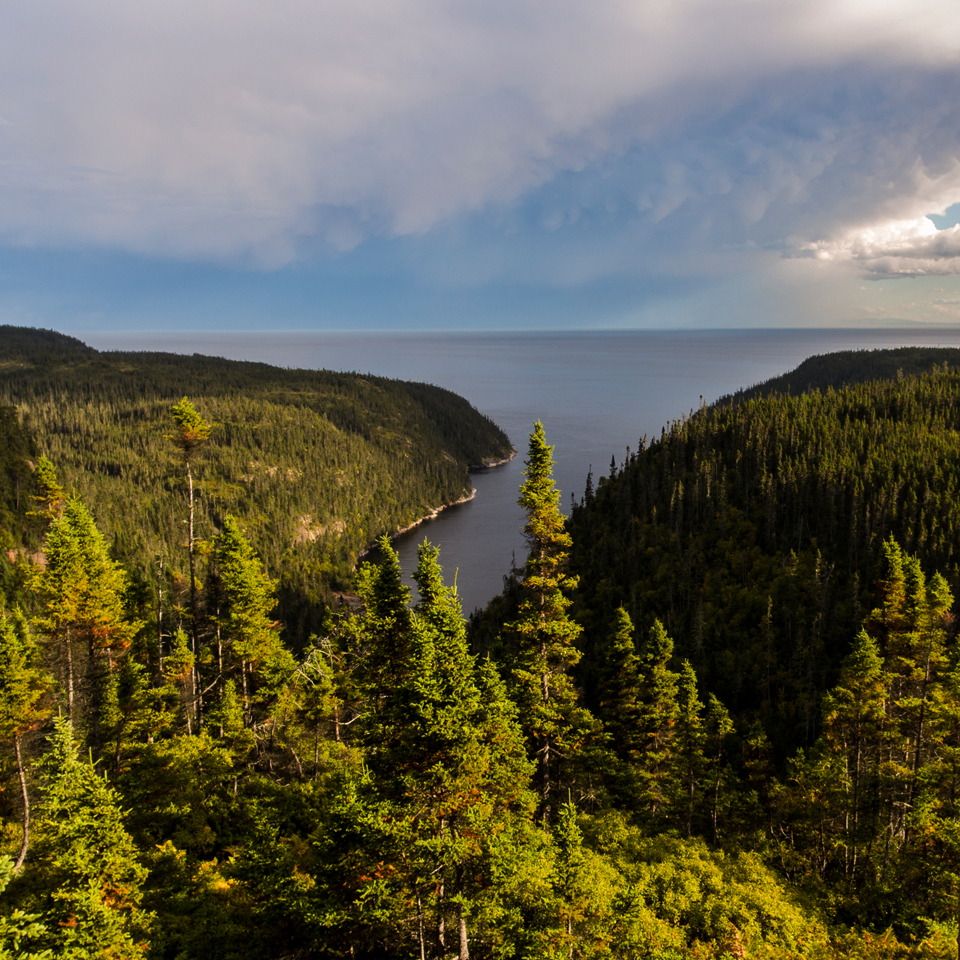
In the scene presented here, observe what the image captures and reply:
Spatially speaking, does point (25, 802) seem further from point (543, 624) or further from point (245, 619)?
point (543, 624)

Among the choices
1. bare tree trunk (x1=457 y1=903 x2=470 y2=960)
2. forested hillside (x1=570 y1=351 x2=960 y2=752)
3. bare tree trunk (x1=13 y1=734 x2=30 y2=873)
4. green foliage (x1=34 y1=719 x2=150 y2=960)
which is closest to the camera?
green foliage (x1=34 y1=719 x2=150 y2=960)

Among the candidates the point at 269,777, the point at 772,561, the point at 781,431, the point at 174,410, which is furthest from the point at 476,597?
the point at 174,410

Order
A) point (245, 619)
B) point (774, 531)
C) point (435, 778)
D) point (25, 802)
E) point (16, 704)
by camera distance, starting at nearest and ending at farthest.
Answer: point (435, 778), point (25, 802), point (16, 704), point (245, 619), point (774, 531)

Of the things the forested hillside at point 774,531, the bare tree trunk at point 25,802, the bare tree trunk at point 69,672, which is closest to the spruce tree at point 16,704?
the bare tree trunk at point 25,802

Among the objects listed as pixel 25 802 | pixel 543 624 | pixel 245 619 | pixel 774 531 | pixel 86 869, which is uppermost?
pixel 543 624

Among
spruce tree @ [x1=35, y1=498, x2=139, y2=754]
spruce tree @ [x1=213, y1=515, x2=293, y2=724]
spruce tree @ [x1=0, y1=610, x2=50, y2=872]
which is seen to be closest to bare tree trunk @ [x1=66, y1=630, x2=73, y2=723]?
spruce tree @ [x1=35, y1=498, x2=139, y2=754]

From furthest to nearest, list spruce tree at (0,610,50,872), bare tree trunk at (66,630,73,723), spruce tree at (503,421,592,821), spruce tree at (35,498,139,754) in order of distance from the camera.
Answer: bare tree trunk at (66,630,73,723) → spruce tree at (35,498,139,754) → spruce tree at (0,610,50,872) → spruce tree at (503,421,592,821)

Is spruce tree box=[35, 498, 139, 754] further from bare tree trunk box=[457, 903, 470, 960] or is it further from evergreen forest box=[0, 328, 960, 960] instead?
bare tree trunk box=[457, 903, 470, 960]

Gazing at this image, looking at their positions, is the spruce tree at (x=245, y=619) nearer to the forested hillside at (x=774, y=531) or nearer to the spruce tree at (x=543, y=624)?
the spruce tree at (x=543, y=624)

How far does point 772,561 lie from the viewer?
3757 inches

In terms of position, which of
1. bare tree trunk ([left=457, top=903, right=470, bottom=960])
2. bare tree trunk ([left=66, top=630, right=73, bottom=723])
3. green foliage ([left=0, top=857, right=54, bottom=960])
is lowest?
bare tree trunk ([left=457, top=903, right=470, bottom=960])

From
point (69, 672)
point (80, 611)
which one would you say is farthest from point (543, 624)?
point (69, 672)

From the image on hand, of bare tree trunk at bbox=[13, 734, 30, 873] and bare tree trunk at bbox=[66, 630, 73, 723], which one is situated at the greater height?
bare tree trunk at bbox=[66, 630, 73, 723]

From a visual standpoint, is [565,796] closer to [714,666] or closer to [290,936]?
[290,936]
